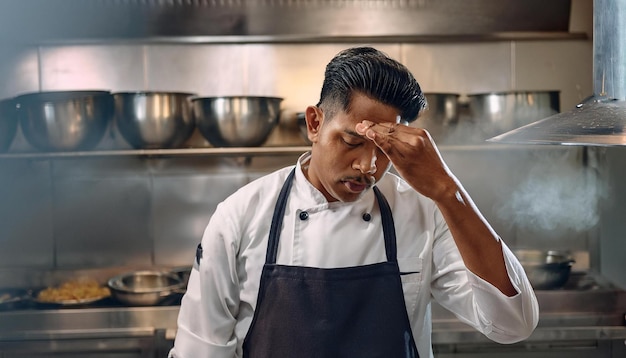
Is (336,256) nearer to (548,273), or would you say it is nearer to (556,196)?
(548,273)

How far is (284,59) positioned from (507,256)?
246 centimetres

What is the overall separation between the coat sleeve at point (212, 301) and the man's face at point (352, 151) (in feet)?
1.07

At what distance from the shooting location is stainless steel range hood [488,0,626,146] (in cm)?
143

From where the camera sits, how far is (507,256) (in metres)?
1.80

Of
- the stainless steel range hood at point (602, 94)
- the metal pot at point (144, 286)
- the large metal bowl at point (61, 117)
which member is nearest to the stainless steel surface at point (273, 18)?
the large metal bowl at point (61, 117)

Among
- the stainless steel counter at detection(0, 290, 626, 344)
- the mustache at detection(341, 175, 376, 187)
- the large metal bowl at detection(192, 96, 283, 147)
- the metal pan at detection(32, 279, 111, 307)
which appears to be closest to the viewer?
the mustache at detection(341, 175, 376, 187)

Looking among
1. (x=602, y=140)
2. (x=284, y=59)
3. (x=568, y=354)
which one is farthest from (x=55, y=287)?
(x=602, y=140)

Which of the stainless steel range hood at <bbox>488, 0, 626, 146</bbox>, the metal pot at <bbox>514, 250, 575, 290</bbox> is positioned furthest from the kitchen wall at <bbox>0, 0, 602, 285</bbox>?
the stainless steel range hood at <bbox>488, 0, 626, 146</bbox>

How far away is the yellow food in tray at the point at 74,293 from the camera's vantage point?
3.52 metres

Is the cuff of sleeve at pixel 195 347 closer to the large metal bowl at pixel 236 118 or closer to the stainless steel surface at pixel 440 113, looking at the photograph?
the large metal bowl at pixel 236 118

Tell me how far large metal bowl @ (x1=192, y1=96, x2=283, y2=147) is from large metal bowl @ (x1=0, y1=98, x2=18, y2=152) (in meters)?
0.95

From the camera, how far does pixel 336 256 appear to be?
2113mm

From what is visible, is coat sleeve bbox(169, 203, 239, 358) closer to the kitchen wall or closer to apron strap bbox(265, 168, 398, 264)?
apron strap bbox(265, 168, 398, 264)

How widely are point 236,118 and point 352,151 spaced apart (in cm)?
180
